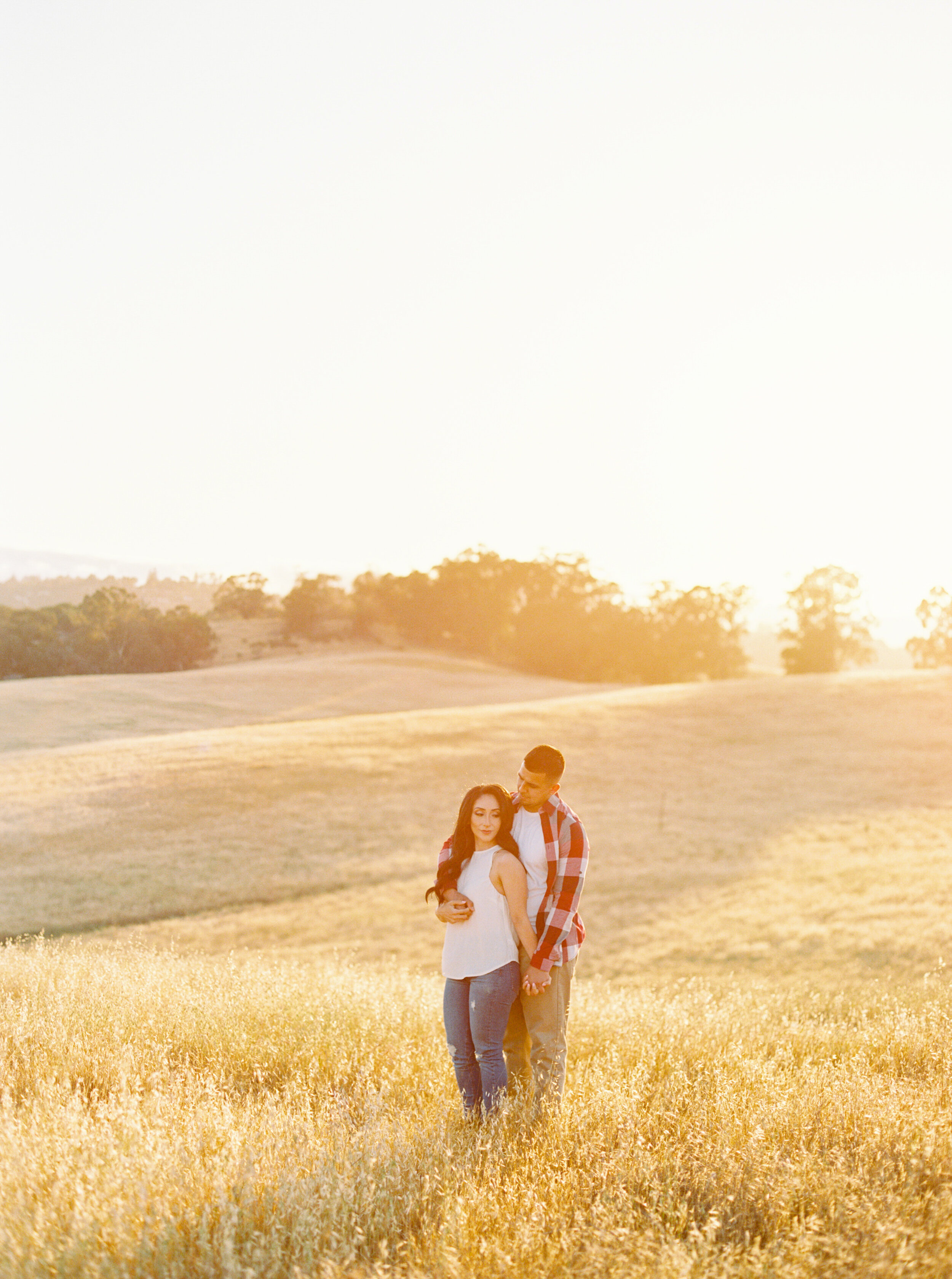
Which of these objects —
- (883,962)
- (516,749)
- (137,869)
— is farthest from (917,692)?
(137,869)

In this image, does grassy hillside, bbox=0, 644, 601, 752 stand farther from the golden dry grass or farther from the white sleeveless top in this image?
the white sleeveless top

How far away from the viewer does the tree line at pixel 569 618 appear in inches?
3000

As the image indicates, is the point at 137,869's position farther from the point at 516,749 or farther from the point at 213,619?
the point at 213,619

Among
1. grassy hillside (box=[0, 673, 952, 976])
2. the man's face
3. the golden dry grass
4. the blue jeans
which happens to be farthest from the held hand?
grassy hillside (box=[0, 673, 952, 976])

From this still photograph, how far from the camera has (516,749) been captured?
125 ft

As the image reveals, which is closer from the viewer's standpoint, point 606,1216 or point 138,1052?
point 606,1216

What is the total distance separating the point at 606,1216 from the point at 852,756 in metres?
36.9

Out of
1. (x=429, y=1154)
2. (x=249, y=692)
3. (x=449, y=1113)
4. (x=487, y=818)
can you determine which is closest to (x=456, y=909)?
(x=487, y=818)

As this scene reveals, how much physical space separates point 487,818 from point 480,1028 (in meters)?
1.10

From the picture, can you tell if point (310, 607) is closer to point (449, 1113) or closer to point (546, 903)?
point (546, 903)

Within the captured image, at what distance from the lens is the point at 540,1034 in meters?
5.27

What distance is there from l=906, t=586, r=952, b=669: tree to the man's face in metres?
75.6

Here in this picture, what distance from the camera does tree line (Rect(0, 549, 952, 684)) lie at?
250ft

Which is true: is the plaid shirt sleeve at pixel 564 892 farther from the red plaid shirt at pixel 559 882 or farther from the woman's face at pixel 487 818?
the woman's face at pixel 487 818
